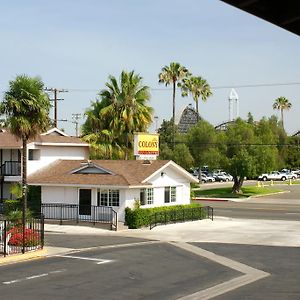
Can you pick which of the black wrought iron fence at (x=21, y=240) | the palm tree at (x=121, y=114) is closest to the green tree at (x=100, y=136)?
the palm tree at (x=121, y=114)

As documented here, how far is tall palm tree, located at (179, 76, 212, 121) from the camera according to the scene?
89.1 metres

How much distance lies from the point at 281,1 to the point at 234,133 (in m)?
63.8

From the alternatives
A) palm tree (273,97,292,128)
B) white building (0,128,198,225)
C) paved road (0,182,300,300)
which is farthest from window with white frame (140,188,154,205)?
palm tree (273,97,292,128)

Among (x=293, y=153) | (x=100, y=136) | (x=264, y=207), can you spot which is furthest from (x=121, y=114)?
(x=293, y=153)

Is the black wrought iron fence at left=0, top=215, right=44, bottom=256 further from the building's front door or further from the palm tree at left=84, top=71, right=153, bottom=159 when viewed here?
the palm tree at left=84, top=71, right=153, bottom=159

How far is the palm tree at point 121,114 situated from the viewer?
157ft

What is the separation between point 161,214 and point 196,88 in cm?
5625

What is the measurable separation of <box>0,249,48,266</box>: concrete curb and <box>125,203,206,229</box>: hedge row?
11931 millimetres

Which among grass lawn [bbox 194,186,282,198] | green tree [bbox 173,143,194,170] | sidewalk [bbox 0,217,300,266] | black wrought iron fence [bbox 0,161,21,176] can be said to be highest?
green tree [bbox 173,143,194,170]

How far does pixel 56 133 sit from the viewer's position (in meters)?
49.4

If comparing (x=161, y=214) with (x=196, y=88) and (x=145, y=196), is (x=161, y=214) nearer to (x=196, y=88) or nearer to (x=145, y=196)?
(x=145, y=196)

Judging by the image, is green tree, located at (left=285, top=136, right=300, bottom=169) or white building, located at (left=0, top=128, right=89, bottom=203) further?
green tree, located at (left=285, top=136, right=300, bottom=169)

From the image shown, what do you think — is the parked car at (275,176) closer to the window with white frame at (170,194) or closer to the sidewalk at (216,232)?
the window with white frame at (170,194)

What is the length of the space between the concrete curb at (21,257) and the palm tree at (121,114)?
80.9ft
